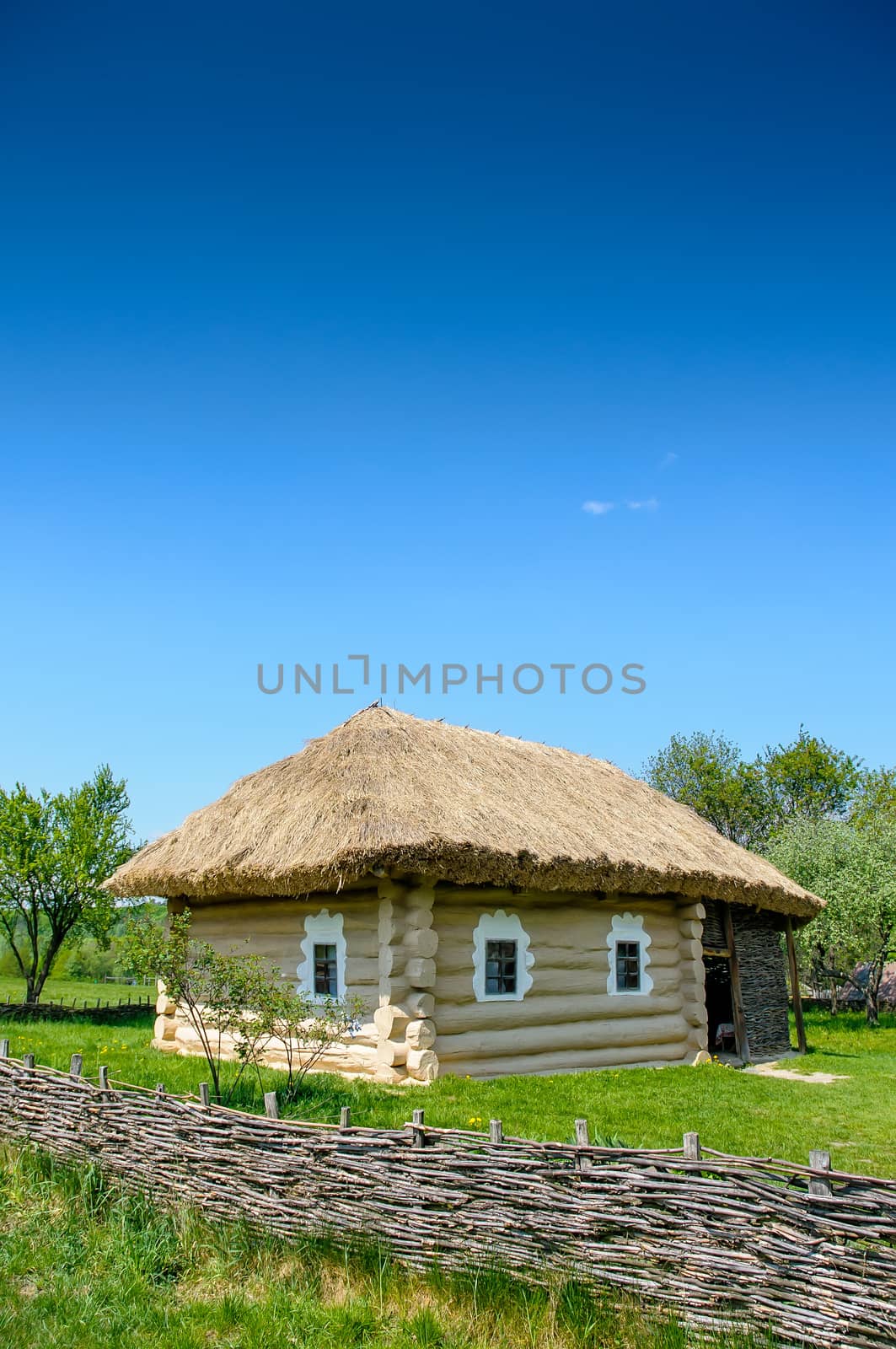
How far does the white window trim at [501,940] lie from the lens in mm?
11625

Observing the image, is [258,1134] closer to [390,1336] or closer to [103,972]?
[390,1336]

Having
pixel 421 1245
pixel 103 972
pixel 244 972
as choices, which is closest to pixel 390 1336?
pixel 421 1245

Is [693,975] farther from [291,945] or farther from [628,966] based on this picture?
[291,945]

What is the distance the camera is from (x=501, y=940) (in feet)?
39.3

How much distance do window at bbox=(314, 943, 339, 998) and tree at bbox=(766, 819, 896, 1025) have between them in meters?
14.4

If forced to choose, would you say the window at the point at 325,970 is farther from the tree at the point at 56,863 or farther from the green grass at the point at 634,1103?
the tree at the point at 56,863

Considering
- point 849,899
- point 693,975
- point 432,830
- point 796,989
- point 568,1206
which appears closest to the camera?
point 568,1206

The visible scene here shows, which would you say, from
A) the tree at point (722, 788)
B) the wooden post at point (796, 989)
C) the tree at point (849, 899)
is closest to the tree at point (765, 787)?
the tree at point (722, 788)

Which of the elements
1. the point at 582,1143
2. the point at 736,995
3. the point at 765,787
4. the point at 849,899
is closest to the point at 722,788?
the point at 765,787

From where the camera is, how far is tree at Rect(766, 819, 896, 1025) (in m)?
22.7

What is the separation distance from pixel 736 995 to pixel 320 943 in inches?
294

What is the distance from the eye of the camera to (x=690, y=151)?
454 inches

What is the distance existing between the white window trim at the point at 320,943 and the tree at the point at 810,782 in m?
28.6

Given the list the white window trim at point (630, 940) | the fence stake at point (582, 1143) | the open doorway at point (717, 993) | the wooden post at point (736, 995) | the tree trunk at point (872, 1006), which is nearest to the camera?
the fence stake at point (582, 1143)
